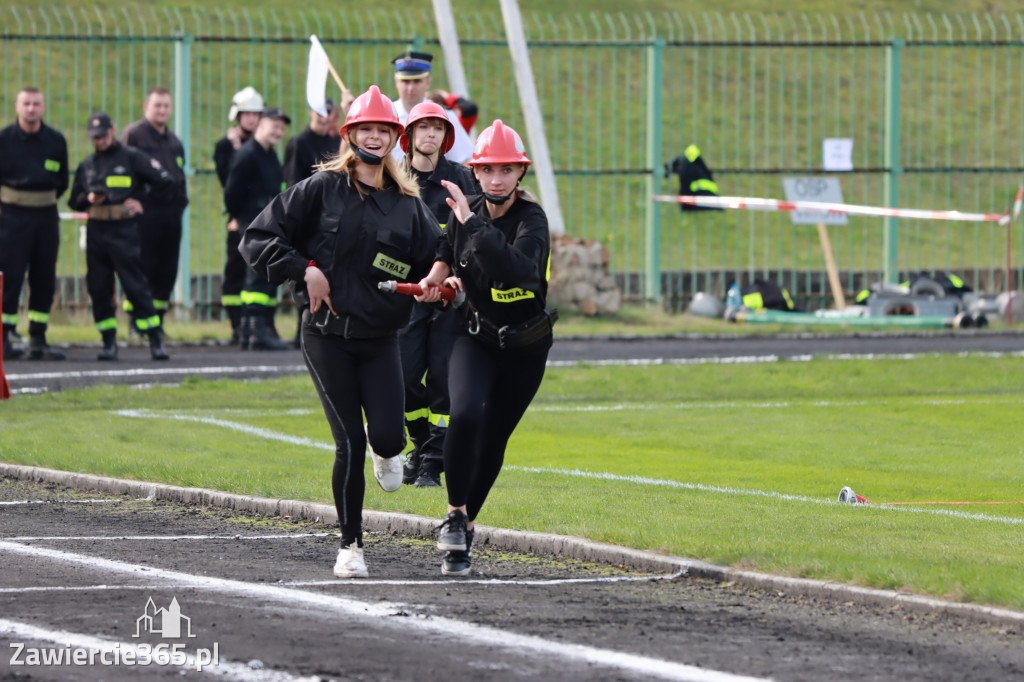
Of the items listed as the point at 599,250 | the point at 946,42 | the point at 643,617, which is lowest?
the point at 643,617

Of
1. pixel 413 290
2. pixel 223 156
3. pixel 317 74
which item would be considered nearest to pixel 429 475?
pixel 317 74

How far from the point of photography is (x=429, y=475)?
10.4 meters

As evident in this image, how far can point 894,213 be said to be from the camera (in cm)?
2441

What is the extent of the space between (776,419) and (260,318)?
7.22m

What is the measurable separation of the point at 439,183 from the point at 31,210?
885cm

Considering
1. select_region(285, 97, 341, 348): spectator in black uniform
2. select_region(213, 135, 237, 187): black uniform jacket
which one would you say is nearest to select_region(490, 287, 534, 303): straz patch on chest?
select_region(285, 97, 341, 348): spectator in black uniform

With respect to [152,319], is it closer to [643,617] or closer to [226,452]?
[226,452]

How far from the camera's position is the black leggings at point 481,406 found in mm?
7871

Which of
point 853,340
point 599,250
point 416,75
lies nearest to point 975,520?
point 416,75

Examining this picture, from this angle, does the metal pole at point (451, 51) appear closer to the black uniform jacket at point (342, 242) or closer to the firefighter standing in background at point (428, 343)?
the firefighter standing in background at point (428, 343)

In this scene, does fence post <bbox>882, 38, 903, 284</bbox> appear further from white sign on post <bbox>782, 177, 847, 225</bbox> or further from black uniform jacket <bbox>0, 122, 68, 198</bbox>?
black uniform jacket <bbox>0, 122, 68, 198</bbox>

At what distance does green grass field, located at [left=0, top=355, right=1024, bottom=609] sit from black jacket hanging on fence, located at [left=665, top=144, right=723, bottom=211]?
844cm

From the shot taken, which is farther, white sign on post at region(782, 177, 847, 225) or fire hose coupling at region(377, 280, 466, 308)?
white sign on post at region(782, 177, 847, 225)

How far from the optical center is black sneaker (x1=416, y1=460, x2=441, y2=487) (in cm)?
1033
